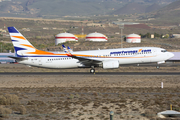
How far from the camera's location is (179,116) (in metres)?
16.9

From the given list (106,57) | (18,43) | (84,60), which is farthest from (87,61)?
(18,43)

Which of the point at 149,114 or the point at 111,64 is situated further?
the point at 111,64

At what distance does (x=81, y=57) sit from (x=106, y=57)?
3.98m

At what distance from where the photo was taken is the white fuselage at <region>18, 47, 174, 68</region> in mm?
42188

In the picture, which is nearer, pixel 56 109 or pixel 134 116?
pixel 134 116

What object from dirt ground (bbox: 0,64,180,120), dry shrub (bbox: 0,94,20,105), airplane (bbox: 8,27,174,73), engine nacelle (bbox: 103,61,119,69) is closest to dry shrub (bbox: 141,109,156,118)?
dirt ground (bbox: 0,64,180,120)

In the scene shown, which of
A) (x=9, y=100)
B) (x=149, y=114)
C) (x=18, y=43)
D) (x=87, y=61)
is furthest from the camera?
(x=87, y=61)

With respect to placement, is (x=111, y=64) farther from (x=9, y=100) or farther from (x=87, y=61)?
(x=9, y=100)

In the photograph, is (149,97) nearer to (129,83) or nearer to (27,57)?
(129,83)

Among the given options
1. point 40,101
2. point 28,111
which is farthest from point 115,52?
point 28,111

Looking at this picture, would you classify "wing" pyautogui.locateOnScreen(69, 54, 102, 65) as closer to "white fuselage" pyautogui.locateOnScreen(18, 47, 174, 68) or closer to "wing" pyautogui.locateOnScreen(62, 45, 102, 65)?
"wing" pyautogui.locateOnScreen(62, 45, 102, 65)

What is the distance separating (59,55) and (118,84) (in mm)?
14268

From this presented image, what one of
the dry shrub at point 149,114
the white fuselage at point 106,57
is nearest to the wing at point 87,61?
the white fuselage at point 106,57

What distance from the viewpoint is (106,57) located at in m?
42.5
